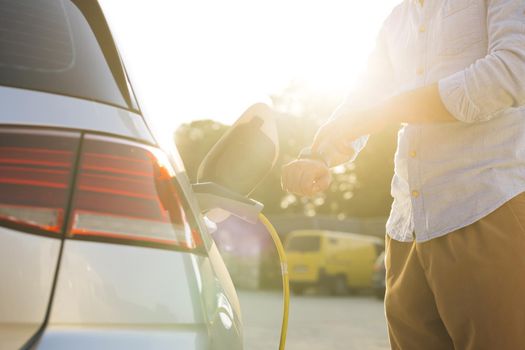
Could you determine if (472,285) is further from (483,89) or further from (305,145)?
(305,145)

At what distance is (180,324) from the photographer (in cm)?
122

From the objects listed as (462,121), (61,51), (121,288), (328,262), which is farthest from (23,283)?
(328,262)

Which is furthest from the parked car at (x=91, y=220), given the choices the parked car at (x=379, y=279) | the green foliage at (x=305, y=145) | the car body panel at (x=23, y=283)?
the green foliage at (x=305, y=145)

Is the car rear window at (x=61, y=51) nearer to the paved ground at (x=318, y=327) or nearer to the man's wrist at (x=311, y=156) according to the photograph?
the man's wrist at (x=311, y=156)

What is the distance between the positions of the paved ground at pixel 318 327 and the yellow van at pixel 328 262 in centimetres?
400

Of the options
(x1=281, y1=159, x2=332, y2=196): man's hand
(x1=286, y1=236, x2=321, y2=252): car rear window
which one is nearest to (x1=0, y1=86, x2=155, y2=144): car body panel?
(x1=281, y1=159, x2=332, y2=196): man's hand

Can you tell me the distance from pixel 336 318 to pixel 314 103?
3633 centimetres

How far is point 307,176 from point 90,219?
780 mm

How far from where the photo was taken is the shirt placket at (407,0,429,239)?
1799 millimetres

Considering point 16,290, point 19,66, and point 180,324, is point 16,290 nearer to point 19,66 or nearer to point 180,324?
point 180,324

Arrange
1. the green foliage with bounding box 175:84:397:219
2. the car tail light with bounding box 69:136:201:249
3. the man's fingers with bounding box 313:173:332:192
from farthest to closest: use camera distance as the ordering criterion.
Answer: the green foliage with bounding box 175:84:397:219, the man's fingers with bounding box 313:173:332:192, the car tail light with bounding box 69:136:201:249

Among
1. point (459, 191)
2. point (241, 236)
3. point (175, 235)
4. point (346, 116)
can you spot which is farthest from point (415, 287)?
point (241, 236)

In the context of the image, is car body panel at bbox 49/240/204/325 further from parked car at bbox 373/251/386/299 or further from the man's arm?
parked car at bbox 373/251/386/299

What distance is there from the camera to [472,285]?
164 centimetres
